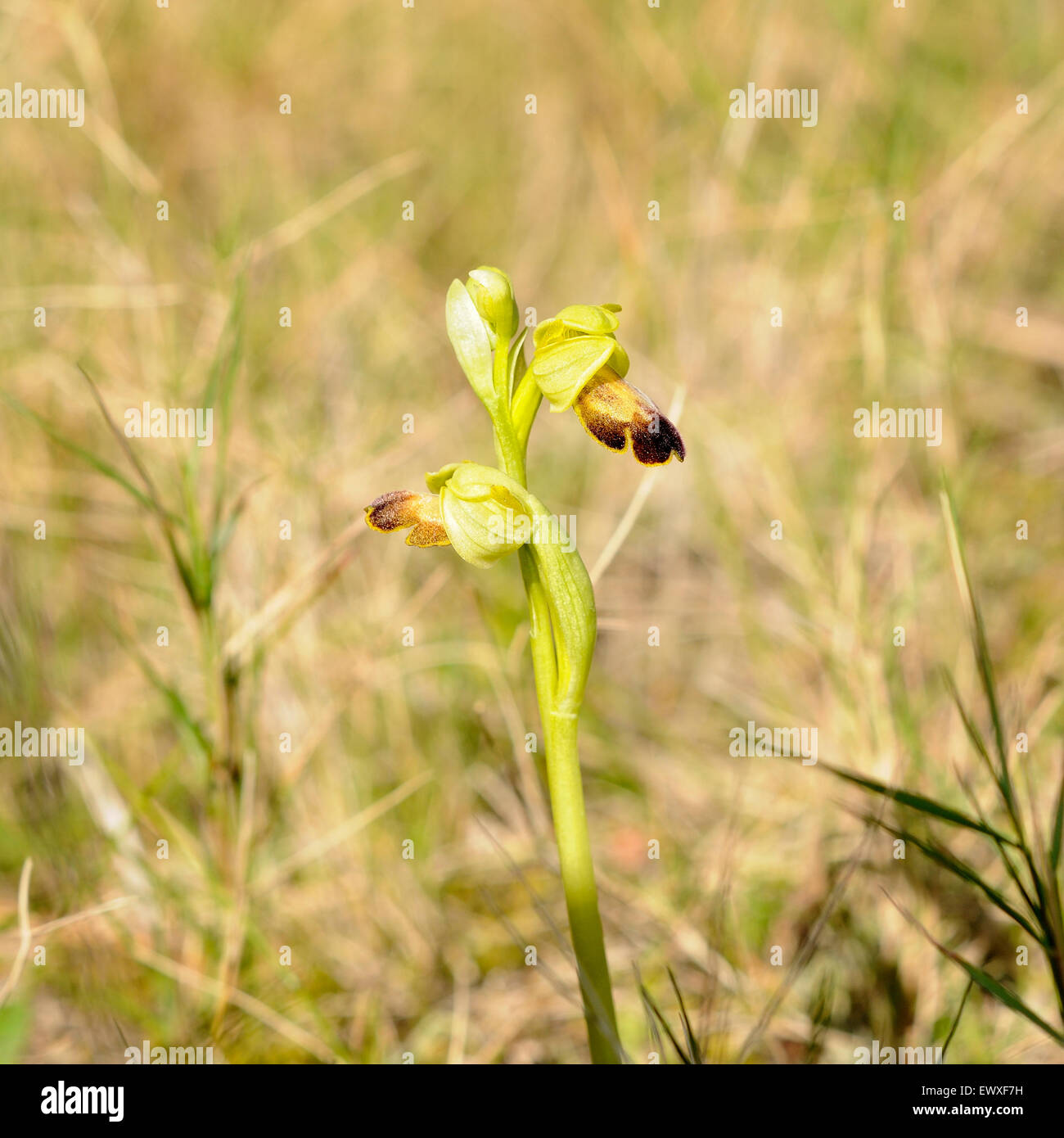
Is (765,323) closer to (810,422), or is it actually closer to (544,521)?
(810,422)

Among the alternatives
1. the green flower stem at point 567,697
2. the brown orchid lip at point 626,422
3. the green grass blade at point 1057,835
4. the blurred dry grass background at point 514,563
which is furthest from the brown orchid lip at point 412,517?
the green grass blade at point 1057,835

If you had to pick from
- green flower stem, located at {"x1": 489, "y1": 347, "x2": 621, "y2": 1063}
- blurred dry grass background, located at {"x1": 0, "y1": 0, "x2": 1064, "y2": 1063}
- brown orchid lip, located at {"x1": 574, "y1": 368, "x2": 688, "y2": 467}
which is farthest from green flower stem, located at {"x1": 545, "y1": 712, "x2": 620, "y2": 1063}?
brown orchid lip, located at {"x1": 574, "y1": 368, "x2": 688, "y2": 467}

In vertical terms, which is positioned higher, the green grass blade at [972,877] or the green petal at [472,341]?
the green petal at [472,341]

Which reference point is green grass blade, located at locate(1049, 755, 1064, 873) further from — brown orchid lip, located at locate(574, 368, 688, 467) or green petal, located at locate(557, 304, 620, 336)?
green petal, located at locate(557, 304, 620, 336)

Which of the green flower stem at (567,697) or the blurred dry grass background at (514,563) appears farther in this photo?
the blurred dry grass background at (514,563)

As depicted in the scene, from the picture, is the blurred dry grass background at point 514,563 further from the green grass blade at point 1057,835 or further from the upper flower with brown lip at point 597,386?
the upper flower with brown lip at point 597,386

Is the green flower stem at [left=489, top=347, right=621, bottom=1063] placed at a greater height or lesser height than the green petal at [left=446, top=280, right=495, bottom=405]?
lesser
